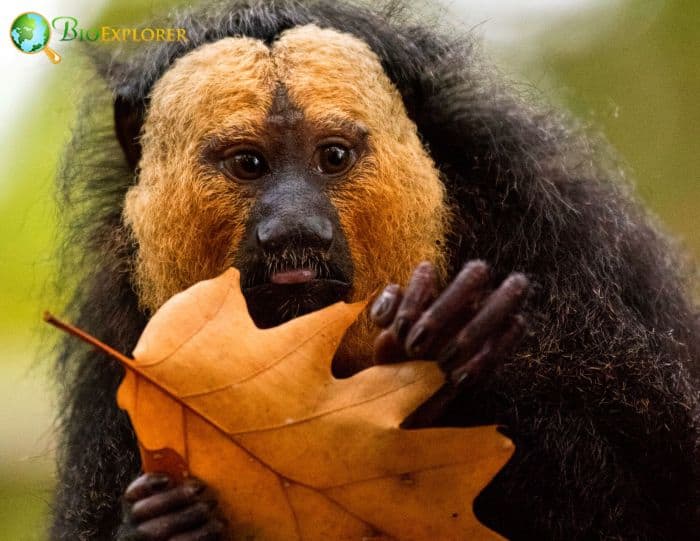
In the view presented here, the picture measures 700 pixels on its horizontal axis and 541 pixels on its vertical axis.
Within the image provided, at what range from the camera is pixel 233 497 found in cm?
177

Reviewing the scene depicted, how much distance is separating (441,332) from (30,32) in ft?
6.66

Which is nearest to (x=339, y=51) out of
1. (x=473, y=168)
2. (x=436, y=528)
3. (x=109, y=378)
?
(x=473, y=168)

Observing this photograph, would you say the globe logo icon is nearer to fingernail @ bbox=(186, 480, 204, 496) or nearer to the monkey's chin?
the monkey's chin

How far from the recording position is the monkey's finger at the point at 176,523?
5.82 feet

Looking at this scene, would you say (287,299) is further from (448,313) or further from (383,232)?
(448,313)

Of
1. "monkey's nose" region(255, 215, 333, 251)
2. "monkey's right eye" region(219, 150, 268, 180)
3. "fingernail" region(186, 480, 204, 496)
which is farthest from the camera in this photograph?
"monkey's right eye" region(219, 150, 268, 180)

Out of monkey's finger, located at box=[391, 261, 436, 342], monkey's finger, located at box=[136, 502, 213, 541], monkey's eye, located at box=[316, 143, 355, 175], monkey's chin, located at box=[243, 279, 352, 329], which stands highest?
monkey's finger, located at box=[391, 261, 436, 342]

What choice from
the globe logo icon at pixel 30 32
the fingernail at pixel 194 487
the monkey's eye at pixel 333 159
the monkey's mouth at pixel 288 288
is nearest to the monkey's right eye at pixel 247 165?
the monkey's eye at pixel 333 159

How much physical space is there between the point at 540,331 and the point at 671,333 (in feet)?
1.34

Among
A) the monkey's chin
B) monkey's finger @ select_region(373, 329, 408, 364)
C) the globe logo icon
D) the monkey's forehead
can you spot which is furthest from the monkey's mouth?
the globe logo icon

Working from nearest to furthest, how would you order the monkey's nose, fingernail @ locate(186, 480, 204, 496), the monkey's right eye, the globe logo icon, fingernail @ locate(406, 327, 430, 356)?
fingernail @ locate(406, 327, 430, 356), fingernail @ locate(186, 480, 204, 496), the monkey's nose, the monkey's right eye, the globe logo icon

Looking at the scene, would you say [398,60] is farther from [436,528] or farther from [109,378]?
[436,528]

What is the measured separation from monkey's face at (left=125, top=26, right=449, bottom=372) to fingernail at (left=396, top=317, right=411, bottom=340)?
567mm

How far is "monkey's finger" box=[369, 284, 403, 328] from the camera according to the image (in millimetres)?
1697
